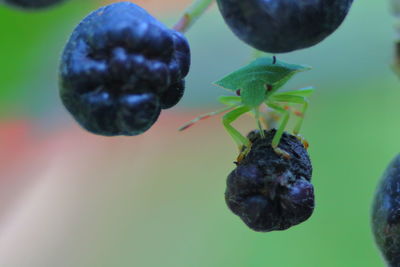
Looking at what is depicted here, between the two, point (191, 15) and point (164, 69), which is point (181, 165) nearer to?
point (191, 15)

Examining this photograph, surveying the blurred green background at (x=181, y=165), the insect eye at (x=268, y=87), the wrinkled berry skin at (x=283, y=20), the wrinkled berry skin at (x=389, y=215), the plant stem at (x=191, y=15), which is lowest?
the blurred green background at (x=181, y=165)

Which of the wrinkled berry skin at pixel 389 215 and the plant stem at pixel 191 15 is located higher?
the plant stem at pixel 191 15

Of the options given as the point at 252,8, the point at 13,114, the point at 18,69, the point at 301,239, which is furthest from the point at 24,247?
the point at 252,8

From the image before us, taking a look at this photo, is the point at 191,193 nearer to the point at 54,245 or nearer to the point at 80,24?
the point at 54,245

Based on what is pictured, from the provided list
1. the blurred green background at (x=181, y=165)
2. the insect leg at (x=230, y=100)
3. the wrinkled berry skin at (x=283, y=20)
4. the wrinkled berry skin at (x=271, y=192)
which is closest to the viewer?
the wrinkled berry skin at (x=283, y=20)

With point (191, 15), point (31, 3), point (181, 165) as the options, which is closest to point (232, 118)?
point (191, 15)

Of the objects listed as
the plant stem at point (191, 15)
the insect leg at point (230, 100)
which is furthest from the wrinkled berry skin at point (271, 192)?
the plant stem at point (191, 15)

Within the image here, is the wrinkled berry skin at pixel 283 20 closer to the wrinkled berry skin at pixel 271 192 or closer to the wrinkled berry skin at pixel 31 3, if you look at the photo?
the wrinkled berry skin at pixel 271 192
